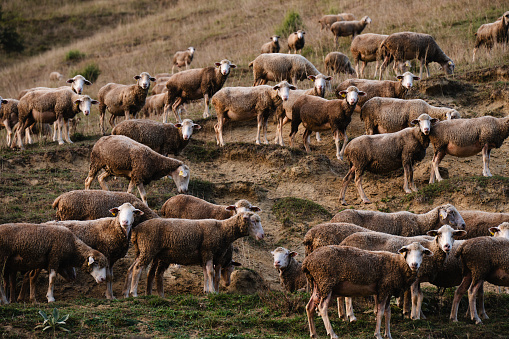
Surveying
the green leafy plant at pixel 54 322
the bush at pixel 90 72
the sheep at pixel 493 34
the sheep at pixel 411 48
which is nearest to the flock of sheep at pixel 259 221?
the green leafy plant at pixel 54 322

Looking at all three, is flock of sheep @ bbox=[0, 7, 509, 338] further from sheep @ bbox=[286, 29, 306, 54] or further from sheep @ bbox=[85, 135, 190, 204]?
sheep @ bbox=[286, 29, 306, 54]

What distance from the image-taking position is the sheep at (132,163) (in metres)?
16.8

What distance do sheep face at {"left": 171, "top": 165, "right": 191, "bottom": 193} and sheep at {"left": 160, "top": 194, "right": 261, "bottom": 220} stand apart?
2.01 meters

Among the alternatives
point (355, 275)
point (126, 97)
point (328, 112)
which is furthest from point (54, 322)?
point (126, 97)

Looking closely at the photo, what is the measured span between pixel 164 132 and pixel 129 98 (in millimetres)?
3879

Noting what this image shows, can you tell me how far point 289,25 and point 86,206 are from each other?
971 inches

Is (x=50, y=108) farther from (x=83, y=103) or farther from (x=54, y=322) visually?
(x=54, y=322)

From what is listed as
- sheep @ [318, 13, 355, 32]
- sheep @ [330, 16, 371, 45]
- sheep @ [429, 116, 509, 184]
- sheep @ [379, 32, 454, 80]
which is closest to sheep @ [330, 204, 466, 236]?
sheep @ [429, 116, 509, 184]

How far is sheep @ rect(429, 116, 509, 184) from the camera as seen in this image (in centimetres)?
1834

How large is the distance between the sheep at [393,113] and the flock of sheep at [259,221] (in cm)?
4

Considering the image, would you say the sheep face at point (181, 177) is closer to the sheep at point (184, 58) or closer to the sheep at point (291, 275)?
the sheep at point (291, 275)

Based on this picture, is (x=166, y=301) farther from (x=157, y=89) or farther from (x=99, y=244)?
(x=157, y=89)

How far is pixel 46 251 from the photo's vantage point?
1232cm

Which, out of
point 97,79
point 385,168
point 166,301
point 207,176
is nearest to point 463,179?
point 385,168
